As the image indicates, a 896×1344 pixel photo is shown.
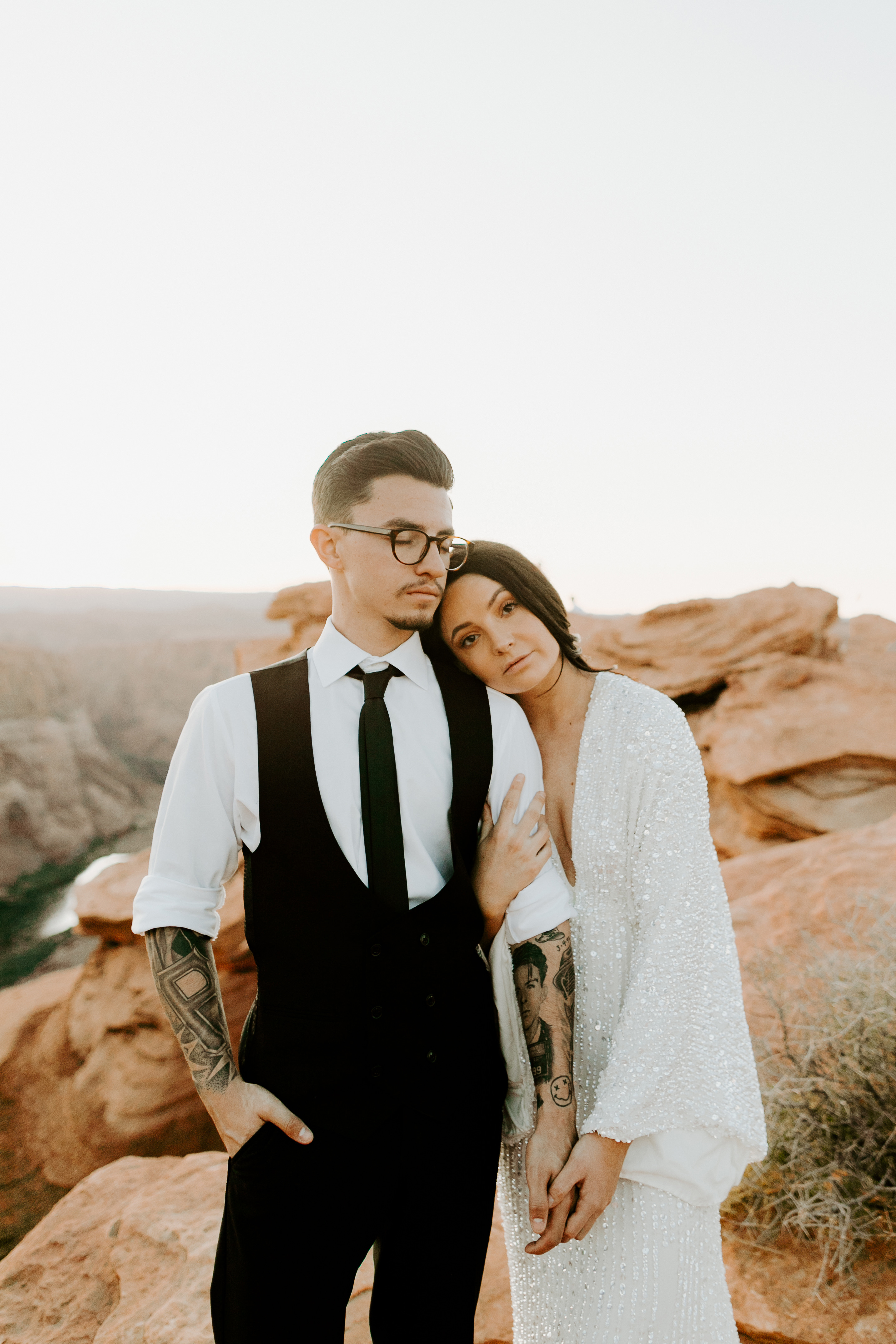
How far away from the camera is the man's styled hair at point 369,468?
159 centimetres

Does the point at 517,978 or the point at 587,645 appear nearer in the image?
the point at 517,978

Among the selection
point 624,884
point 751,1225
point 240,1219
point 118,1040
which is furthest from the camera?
point 118,1040

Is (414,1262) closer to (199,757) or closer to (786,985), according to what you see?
(199,757)

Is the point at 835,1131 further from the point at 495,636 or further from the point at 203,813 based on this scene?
the point at 203,813

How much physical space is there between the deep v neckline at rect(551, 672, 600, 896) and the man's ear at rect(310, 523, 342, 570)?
692mm

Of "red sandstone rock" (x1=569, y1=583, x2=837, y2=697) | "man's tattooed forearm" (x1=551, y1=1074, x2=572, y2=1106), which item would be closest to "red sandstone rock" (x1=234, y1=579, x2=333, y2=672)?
"red sandstone rock" (x1=569, y1=583, x2=837, y2=697)

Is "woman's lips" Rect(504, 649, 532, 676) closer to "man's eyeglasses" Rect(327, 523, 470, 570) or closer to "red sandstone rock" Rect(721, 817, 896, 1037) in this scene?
"man's eyeglasses" Rect(327, 523, 470, 570)

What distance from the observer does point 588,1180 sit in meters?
1.45

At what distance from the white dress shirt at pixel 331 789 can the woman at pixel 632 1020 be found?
0.50 feet

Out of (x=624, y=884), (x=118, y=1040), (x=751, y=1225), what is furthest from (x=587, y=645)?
(x=624, y=884)

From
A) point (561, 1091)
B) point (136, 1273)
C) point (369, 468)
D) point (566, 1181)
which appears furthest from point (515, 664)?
point (136, 1273)

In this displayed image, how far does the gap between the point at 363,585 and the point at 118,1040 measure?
641cm

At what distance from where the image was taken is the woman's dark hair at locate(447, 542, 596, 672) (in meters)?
1.72

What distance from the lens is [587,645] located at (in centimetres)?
1091
